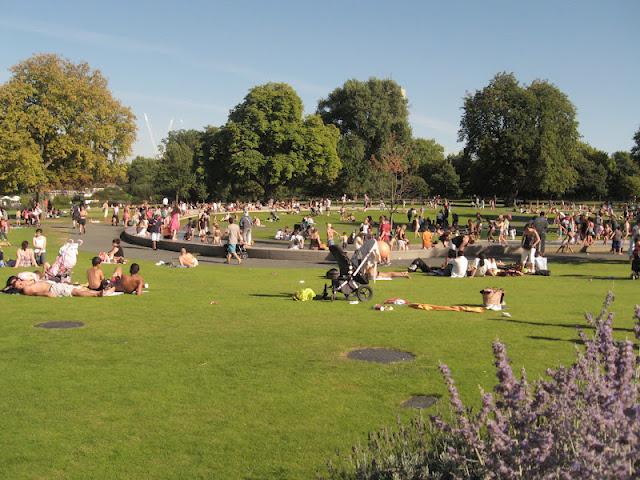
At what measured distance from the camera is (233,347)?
10.3 meters

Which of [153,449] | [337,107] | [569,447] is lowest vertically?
[153,449]

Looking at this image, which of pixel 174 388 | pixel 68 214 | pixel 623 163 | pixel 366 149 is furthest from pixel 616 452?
pixel 623 163

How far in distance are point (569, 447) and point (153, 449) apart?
3755mm

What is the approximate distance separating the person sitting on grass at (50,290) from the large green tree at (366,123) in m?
72.4

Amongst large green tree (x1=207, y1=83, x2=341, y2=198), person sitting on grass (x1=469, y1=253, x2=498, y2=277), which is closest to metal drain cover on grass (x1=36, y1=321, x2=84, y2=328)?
person sitting on grass (x1=469, y1=253, x2=498, y2=277)

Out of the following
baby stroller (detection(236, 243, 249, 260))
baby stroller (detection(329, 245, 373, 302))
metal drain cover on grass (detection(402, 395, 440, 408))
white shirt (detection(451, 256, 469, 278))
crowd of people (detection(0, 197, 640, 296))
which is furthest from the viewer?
baby stroller (detection(236, 243, 249, 260))

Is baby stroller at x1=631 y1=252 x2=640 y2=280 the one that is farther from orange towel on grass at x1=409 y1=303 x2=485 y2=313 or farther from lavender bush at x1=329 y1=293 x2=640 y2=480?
lavender bush at x1=329 y1=293 x2=640 y2=480

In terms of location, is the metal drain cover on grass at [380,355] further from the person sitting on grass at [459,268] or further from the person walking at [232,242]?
the person walking at [232,242]

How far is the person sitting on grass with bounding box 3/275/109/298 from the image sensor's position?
595 inches

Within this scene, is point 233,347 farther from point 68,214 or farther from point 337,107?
point 337,107

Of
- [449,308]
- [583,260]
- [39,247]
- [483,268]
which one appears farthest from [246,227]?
[449,308]

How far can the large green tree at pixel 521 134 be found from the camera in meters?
76.5

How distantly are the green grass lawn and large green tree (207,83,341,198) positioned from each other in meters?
58.2

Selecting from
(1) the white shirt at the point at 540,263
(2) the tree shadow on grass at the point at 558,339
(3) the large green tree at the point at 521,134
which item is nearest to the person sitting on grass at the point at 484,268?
(1) the white shirt at the point at 540,263
